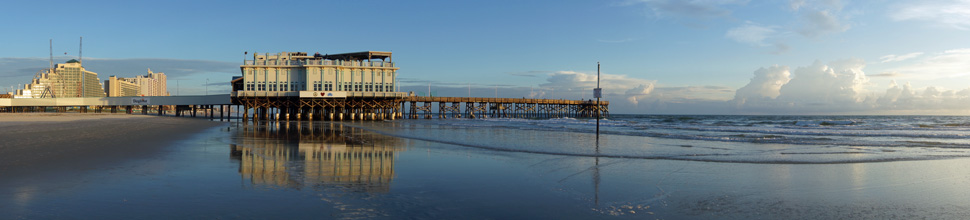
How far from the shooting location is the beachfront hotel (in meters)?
55.4

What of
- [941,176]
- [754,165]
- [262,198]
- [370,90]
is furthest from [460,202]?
[370,90]

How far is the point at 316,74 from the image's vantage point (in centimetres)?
5547

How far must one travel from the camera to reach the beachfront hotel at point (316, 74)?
55.4m

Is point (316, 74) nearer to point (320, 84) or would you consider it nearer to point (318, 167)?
point (320, 84)

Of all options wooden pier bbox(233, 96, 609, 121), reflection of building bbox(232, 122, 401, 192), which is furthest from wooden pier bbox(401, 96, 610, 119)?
reflection of building bbox(232, 122, 401, 192)

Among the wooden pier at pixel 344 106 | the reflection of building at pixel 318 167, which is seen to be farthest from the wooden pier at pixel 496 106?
the reflection of building at pixel 318 167

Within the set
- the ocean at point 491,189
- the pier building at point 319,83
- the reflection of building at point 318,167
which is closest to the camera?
the ocean at point 491,189

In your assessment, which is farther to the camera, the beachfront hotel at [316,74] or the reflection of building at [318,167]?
the beachfront hotel at [316,74]

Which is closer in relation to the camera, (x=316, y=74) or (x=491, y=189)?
(x=491, y=189)

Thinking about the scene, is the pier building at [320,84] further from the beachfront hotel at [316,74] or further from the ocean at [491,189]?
the ocean at [491,189]

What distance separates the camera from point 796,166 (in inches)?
403

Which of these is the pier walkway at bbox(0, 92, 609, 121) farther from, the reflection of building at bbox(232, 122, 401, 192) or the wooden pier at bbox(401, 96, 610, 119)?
the reflection of building at bbox(232, 122, 401, 192)

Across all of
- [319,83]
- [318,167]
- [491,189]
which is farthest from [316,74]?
[491,189]

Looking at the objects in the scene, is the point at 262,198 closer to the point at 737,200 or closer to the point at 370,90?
the point at 737,200
